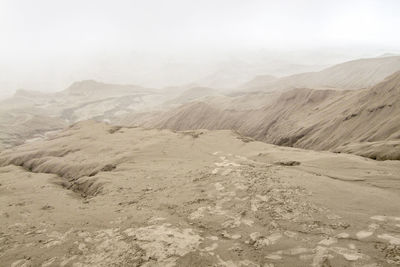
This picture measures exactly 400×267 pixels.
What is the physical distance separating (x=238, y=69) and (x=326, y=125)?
306 feet

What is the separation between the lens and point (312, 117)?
19.3 meters

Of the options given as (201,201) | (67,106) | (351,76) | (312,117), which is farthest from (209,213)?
(67,106)

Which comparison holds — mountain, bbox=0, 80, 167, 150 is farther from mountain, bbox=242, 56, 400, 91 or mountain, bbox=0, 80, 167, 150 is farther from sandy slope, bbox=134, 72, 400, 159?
mountain, bbox=242, 56, 400, 91

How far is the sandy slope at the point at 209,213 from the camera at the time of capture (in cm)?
373

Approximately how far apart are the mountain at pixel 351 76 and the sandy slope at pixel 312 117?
14.5 metres

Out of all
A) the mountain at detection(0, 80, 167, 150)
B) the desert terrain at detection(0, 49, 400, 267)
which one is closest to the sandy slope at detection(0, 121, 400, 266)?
the desert terrain at detection(0, 49, 400, 267)

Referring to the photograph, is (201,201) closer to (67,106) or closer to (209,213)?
(209,213)

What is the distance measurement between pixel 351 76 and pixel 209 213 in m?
43.9

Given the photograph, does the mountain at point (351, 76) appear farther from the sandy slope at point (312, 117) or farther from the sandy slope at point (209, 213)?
the sandy slope at point (209, 213)

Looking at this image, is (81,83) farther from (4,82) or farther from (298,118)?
(298,118)

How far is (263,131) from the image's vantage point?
22719mm

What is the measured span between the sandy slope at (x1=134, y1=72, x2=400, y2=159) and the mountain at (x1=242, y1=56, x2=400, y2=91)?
572 inches

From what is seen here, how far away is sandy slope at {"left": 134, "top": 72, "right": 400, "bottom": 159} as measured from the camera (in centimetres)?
1343

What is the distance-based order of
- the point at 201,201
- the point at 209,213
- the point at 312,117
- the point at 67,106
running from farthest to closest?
1. the point at 67,106
2. the point at 312,117
3. the point at 201,201
4. the point at 209,213
